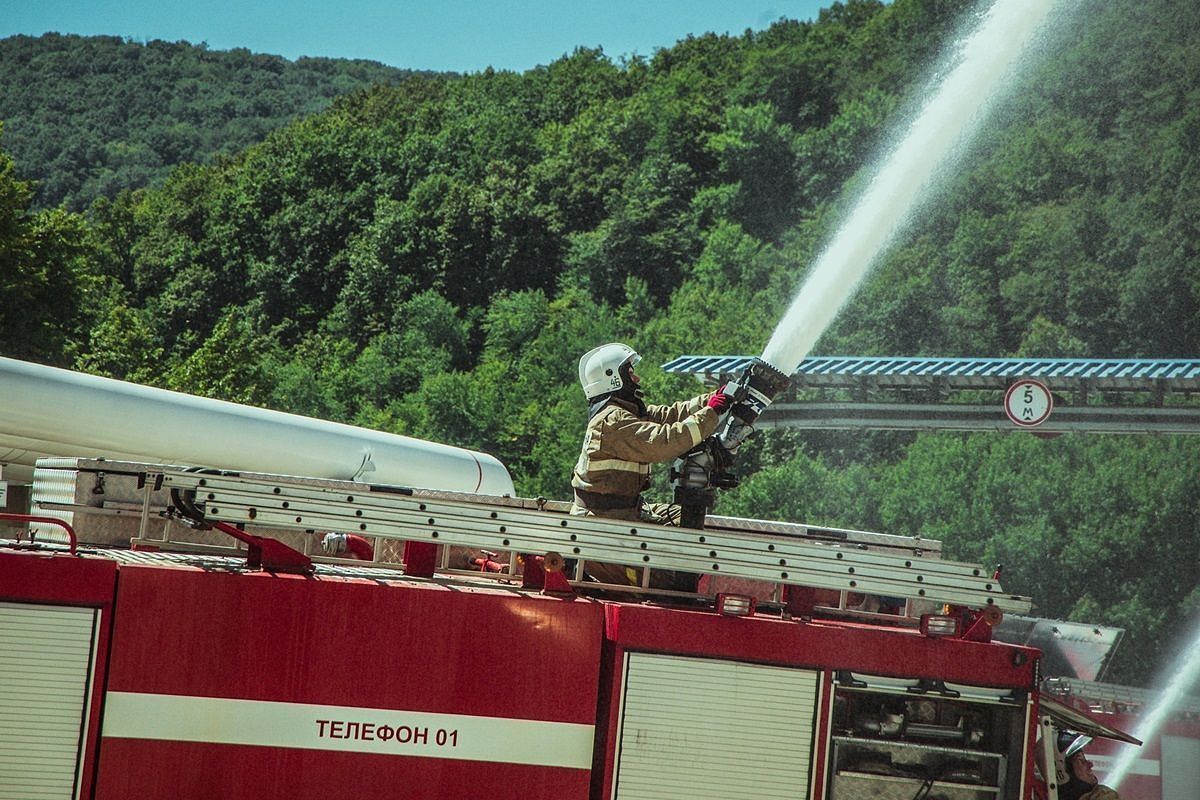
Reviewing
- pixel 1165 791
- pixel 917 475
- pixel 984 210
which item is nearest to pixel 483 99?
pixel 984 210

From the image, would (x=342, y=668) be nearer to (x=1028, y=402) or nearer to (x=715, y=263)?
(x=1028, y=402)

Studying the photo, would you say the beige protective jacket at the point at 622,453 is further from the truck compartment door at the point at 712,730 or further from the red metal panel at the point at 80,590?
the red metal panel at the point at 80,590

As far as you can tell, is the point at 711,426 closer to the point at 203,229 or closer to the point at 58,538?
the point at 58,538

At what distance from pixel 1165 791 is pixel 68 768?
1313cm

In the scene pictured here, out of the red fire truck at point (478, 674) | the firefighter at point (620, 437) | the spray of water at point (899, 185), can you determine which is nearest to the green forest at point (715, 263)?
the spray of water at point (899, 185)

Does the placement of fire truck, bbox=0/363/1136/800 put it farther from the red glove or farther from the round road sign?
the round road sign

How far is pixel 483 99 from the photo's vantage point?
99625mm

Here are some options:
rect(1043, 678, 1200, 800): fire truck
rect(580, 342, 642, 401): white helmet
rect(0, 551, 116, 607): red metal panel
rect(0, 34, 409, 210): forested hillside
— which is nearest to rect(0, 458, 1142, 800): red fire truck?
rect(0, 551, 116, 607): red metal panel

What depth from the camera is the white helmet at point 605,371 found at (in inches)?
330

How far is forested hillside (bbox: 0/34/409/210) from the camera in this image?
12606 cm

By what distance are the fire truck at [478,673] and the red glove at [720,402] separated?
3.16ft

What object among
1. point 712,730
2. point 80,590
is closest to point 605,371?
point 712,730

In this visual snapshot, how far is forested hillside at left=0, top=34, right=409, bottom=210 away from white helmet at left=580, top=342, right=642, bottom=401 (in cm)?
11881

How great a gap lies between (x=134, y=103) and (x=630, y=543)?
14974 cm
